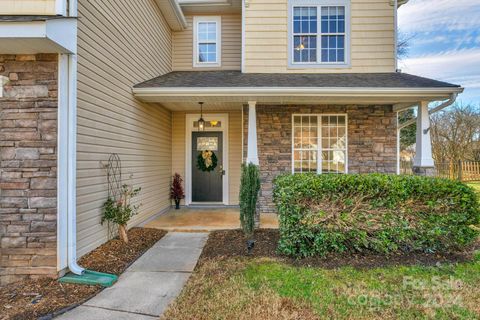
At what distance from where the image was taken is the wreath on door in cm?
772

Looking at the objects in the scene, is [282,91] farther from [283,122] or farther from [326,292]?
[326,292]

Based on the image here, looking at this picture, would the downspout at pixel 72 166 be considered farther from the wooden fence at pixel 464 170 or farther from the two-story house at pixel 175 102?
the wooden fence at pixel 464 170

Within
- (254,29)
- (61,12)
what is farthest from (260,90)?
(61,12)

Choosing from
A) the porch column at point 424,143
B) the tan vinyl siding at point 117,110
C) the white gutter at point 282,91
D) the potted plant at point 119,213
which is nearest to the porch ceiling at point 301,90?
the white gutter at point 282,91

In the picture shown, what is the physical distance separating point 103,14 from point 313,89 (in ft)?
13.0

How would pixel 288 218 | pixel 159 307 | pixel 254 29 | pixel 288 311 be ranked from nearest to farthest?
pixel 288 311 < pixel 159 307 < pixel 288 218 < pixel 254 29

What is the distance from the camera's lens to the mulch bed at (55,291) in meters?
2.58

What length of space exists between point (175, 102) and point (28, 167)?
3563 mm

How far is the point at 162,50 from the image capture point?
7426mm

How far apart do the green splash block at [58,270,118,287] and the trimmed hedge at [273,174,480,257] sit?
7.45 feet

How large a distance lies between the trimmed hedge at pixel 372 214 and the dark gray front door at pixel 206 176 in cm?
438

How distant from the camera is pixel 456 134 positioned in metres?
15.3

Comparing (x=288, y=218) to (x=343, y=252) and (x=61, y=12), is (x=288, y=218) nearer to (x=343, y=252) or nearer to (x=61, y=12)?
(x=343, y=252)

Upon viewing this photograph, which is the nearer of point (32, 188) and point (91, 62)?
point (32, 188)
